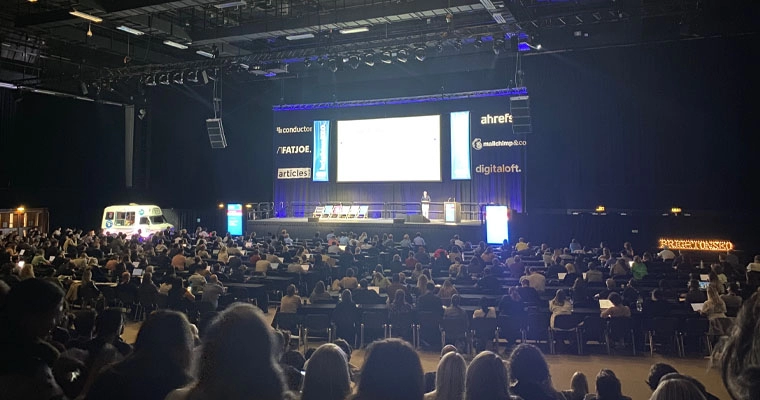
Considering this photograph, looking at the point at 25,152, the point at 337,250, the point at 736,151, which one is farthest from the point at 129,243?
the point at 736,151

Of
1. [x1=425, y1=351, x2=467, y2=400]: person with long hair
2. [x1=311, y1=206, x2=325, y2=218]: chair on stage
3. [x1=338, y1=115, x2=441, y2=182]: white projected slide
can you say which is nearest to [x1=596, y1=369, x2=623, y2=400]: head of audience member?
[x1=425, y1=351, x2=467, y2=400]: person with long hair

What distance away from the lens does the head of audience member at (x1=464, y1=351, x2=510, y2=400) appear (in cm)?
305

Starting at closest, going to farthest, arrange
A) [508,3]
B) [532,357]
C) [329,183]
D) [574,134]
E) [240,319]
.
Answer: [240,319] → [532,357] → [508,3] → [574,134] → [329,183]

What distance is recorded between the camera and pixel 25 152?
2289 cm

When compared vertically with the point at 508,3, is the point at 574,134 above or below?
below

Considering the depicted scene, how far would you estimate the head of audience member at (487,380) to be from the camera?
305cm

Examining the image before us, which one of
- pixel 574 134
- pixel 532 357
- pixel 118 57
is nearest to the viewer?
pixel 532 357

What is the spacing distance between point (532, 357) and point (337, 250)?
13.1 metres

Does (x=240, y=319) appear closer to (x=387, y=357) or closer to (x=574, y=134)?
(x=387, y=357)

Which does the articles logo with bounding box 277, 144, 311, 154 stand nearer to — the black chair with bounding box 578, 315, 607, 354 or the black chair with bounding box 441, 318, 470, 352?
the black chair with bounding box 441, 318, 470, 352

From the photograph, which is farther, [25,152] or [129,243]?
[25,152]

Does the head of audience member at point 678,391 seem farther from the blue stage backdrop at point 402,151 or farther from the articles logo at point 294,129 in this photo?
the articles logo at point 294,129

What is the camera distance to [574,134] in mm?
21125

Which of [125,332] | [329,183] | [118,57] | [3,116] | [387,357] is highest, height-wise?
[118,57]
